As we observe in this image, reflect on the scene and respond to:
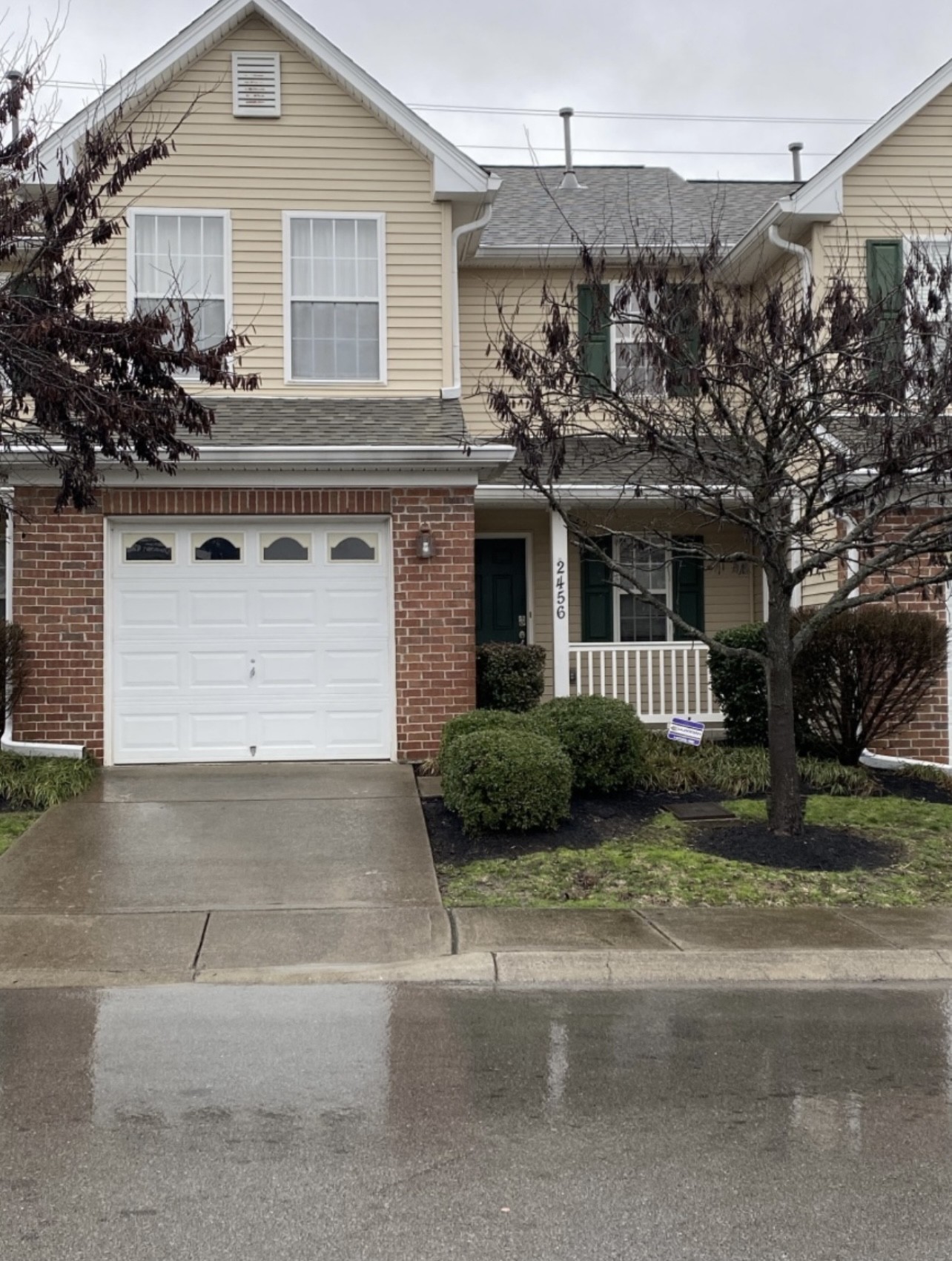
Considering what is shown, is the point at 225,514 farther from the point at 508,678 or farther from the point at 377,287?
the point at 508,678

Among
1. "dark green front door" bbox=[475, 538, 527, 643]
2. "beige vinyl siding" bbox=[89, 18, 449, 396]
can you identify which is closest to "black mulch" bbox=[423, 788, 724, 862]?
"dark green front door" bbox=[475, 538, 527, 643]

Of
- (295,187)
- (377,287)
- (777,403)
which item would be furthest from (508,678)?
(295,187)

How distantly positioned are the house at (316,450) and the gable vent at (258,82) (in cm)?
2

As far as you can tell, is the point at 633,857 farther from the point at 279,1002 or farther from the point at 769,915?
the point at 279,1002

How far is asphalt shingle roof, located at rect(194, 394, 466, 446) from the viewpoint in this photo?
36.6 ft

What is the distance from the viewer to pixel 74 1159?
12.3 feet

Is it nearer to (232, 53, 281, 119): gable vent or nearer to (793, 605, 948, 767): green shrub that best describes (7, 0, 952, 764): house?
(232, 53, 281, 119): gable vent

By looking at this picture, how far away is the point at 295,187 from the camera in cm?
1227

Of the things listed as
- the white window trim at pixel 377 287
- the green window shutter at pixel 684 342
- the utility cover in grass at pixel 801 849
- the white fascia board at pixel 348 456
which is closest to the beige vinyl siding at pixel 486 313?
the white window trim at pixel 377 287

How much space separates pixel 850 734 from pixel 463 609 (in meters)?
4.02

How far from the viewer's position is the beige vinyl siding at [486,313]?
1377cm

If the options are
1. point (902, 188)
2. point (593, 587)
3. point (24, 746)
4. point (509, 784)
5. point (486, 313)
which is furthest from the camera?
point (593, 587)

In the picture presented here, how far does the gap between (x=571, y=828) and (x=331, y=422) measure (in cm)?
516

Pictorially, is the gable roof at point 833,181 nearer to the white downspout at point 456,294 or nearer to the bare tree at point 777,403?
the white downspout at point 456,294
